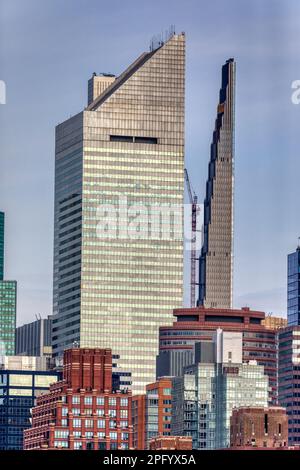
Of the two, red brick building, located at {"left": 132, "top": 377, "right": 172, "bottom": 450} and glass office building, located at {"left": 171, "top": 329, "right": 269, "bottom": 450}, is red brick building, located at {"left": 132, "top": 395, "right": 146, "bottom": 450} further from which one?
glass office building, located at {"left": 171, "top": 329, "right": 269, "bottom": 450}

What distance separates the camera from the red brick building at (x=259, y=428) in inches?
5194

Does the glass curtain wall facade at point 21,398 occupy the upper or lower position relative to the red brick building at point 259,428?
upper

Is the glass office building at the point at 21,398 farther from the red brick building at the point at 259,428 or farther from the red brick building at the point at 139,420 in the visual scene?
the red brick building at the point at 259,428

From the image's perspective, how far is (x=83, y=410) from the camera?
16950cm

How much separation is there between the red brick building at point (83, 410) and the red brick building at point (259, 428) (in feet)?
47.3

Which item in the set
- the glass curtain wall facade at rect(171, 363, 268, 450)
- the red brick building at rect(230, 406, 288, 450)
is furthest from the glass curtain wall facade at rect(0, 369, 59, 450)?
the red brick building at rect(230, 406, 288, 450)

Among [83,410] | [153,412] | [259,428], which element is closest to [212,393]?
[153,412]

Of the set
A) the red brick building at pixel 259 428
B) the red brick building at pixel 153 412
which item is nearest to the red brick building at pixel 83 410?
the red brick building at pixel 153 412

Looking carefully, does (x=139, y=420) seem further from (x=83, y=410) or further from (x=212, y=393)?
(x=212, y=393)

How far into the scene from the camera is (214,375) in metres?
176

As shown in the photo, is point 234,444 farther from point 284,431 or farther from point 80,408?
point 80,408
